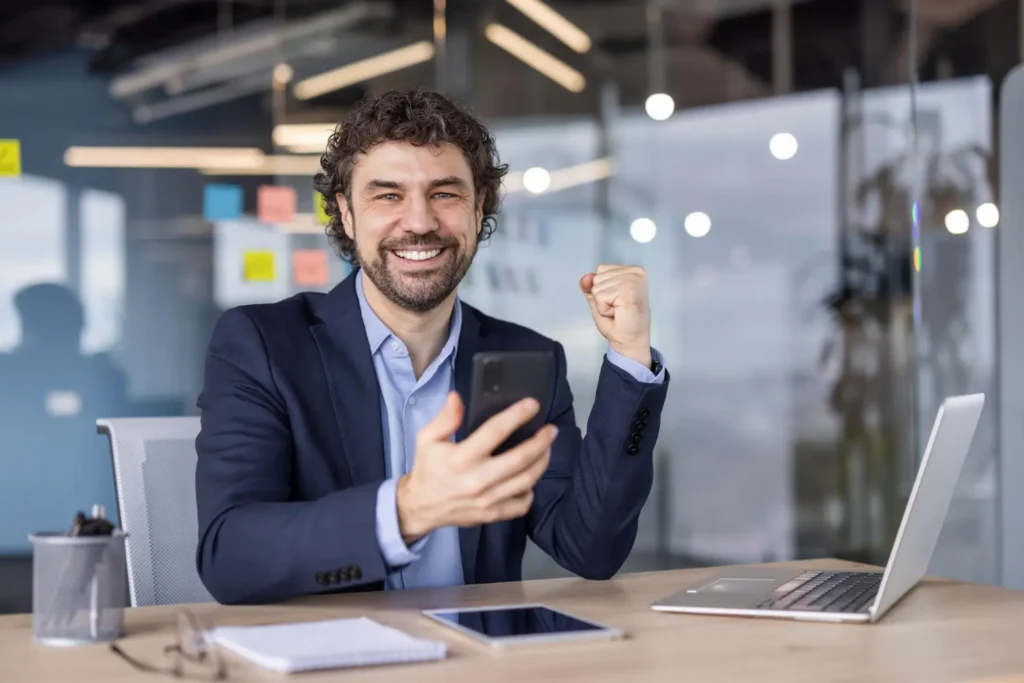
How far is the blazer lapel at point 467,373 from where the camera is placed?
1.99 metres

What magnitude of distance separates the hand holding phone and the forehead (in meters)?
0.76

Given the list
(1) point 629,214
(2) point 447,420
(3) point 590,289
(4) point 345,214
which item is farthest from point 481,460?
(1) point 629,214

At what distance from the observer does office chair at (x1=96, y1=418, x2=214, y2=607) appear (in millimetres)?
1988

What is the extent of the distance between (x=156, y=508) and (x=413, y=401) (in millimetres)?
443

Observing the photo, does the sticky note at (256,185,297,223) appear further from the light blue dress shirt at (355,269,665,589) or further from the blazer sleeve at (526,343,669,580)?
the blazer sleeve at (526,343,669,580)

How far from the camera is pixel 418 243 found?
7.07ft

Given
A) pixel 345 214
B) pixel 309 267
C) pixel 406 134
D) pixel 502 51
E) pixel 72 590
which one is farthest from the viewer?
pixel 502 51

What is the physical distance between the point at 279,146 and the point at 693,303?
5.54ft

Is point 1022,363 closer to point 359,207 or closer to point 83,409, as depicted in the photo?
point 359,207

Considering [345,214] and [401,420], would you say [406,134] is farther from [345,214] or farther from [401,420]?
[401,420]

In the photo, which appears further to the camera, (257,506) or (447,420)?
(257,506)

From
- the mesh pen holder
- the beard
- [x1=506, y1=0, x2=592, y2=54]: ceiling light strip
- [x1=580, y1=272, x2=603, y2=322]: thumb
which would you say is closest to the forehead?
the beard

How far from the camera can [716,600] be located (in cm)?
164

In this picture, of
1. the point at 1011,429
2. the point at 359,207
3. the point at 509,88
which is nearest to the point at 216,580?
the point at 359,207
